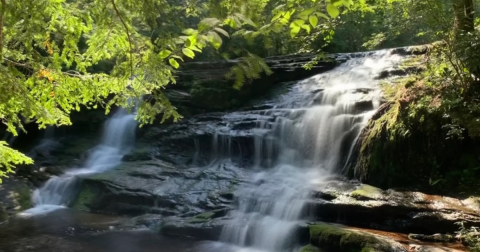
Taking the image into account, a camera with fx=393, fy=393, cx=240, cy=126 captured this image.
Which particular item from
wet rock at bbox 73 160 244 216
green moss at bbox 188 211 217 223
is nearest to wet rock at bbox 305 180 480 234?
green moss at bbox 188 211 217 223

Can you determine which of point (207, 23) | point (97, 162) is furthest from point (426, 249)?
point (97, 162)

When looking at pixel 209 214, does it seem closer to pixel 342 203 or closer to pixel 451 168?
pixel 342 203

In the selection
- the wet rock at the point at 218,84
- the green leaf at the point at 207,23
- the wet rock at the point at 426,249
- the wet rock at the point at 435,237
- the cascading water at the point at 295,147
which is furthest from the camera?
the wet rock at the point at 218,84

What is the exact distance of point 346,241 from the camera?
594 centimetres

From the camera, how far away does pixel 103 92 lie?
4.43 meters

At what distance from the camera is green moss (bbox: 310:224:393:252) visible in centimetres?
560

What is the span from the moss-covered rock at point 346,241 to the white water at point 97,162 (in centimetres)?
718

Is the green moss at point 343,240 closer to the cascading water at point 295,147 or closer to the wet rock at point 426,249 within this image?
the wet rock at point 426,249

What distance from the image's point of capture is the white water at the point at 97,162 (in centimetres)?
1065

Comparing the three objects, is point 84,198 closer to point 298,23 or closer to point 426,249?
point 426,249

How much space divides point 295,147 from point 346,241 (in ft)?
16.9

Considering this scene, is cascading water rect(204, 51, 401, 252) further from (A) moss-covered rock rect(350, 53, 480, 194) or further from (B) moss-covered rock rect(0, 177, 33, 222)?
(B) moss-covered rock rect(0, 177, 33, 222)

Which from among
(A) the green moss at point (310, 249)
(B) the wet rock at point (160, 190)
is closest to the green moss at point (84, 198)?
(B) the wet rock at point (160, 190)

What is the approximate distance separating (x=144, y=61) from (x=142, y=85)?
59cm
